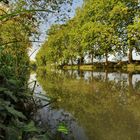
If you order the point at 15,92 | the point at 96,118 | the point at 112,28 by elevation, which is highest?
the point at 112,28

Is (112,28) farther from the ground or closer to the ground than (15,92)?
farther from the ground

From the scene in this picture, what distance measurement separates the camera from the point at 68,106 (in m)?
13.8

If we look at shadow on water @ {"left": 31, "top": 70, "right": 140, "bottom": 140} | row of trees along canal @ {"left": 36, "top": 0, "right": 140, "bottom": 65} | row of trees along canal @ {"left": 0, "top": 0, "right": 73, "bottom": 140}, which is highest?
row of trees along canal @ {"left": 36, "top": 0, "right": 140, "bottom": 65}

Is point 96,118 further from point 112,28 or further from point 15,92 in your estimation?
point 112,28

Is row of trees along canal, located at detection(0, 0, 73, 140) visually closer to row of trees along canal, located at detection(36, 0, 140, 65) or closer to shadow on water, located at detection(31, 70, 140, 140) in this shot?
shadow on water, located at detection(31, 70, 140, 140)

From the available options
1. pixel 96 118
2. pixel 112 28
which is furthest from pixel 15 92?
pixel 112 28

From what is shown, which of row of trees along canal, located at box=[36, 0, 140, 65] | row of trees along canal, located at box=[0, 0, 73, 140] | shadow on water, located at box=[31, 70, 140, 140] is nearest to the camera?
row of trees along canal, located at box=[0, 0, 73, 140]

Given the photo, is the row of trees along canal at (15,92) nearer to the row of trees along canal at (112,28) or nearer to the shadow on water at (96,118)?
the shadow on water at (96,118)

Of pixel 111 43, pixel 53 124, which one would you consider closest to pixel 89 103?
pixel 53 124

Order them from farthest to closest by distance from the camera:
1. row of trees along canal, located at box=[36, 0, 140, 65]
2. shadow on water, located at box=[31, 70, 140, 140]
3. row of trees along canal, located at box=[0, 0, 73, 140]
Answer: row of trees along canal, located at box=[36, 0, 140, 65]
shadow on water, located at box=[31, 70, 140, 140]
row of trees along canal, located at box=[0, 0, 73, 140]

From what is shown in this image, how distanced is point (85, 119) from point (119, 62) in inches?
2218

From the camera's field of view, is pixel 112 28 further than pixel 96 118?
Yes

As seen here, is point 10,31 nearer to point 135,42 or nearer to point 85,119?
point 85,119

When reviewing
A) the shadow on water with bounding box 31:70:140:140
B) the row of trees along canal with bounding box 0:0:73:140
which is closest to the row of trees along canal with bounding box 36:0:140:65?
the shadow on water with bounding box 31:70:140:140
